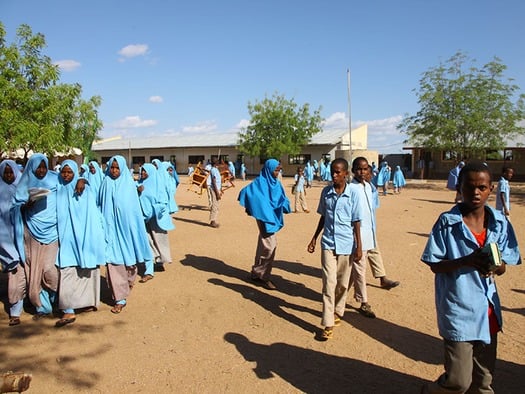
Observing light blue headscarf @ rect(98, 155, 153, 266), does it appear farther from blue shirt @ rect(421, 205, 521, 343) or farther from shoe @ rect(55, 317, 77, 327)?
blue shirt @ rect(421, 205, 521, 343)

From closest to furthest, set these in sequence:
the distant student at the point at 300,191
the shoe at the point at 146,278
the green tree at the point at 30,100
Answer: the shoe at the point at 146,278 < the green tree at the point at 30,100 < the distant student at the point at 300,191

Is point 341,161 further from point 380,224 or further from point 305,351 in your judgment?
point 380,224

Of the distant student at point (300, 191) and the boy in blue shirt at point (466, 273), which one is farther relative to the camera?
the distant student at point (300, 191)

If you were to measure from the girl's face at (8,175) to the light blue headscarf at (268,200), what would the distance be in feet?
8.91

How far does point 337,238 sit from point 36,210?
320cm

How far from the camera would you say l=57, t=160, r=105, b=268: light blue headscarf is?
458 cm

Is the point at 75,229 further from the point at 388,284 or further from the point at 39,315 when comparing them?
the point at 388,284

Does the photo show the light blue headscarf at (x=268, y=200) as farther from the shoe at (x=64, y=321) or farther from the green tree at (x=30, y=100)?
the green tree at (x=30, y=100)

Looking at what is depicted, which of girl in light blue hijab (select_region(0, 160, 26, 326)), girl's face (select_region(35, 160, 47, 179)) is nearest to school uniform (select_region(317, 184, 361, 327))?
girl's face (select_region(35, 160, 47, 179))

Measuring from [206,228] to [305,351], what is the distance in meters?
7.15

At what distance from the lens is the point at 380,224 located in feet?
36.1

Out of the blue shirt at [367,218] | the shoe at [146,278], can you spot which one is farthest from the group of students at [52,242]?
the blue shirt at [367,218]

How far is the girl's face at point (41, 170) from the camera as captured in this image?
15.0ft

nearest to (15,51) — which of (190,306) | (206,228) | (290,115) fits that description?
(206,228)
